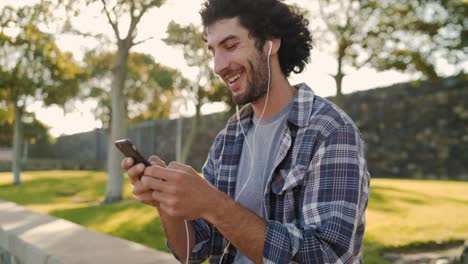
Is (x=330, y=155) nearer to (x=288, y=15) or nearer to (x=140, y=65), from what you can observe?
(x=288, y=15)

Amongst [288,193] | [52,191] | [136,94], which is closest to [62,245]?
[288,193]

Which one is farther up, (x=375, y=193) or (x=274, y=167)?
(x=274, y=167)

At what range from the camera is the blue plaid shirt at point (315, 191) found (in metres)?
1.46

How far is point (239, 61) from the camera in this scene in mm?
1976

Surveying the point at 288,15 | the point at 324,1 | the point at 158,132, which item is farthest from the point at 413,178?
the point at 158,132

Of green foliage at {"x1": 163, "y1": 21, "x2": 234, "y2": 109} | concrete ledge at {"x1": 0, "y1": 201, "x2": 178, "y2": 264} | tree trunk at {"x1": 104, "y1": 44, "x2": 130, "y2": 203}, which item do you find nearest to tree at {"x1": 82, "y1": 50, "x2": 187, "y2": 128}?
green foliage at {"x1": 163, "y1": 21, "x2": 234, "y2": 109}

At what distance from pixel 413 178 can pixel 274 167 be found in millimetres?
14342

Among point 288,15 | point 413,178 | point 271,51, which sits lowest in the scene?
point 413,178

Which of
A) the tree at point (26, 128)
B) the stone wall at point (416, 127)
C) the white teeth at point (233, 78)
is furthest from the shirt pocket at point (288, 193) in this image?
the tree at point (26, 128)

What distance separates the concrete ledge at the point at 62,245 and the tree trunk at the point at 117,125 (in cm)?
452

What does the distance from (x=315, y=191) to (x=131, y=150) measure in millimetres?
602

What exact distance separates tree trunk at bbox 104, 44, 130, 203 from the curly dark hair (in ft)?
24.3

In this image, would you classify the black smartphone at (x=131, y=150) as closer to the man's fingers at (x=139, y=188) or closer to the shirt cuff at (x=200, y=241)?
the man's fingers at (x=139, y=188)

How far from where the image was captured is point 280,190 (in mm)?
1708
